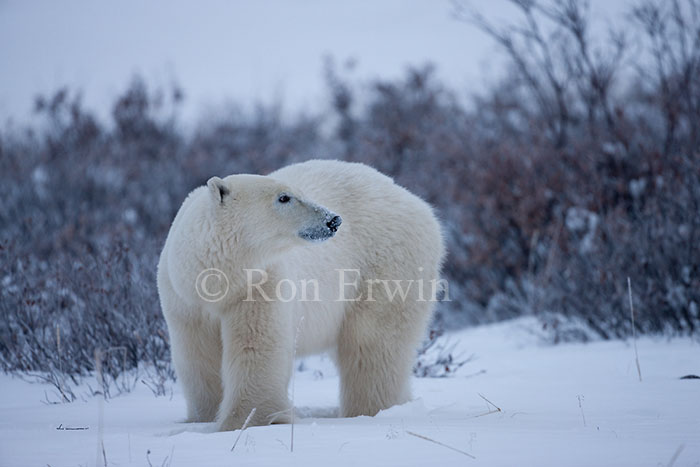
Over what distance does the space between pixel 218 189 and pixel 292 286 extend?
57cm

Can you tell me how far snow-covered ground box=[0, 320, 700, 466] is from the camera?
6.75 ft

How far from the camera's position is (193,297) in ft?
9.70

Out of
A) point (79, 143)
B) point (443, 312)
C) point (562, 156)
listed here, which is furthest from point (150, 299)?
point (79, 143)

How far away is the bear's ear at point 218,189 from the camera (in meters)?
2.99

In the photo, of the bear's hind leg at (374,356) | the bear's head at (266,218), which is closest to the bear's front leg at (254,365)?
the bear's head at (266,218)

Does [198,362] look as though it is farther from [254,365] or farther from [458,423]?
[458,423]

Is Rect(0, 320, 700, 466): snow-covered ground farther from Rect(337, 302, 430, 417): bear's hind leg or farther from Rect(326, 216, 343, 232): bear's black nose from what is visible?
Rect(326, 216, 343, 232): bear's black nose

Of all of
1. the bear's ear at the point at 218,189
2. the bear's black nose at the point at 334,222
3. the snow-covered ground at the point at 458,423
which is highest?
the bear's ear at the point at 218,189

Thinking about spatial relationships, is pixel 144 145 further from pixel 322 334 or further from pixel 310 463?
pixel 310 463

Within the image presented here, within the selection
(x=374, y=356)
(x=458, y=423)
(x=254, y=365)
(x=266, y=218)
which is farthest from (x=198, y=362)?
(x=458, y=423)

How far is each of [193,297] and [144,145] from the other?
9.54m

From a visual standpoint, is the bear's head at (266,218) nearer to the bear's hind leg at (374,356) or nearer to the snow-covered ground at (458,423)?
the bear's hind leg at (374,356)

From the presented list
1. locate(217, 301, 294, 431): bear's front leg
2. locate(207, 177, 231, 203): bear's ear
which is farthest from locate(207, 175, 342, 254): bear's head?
locate(217, 301, 294, 431): bear's front leg

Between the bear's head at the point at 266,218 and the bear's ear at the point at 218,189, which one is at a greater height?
the bear's ear at the point at 218,189
